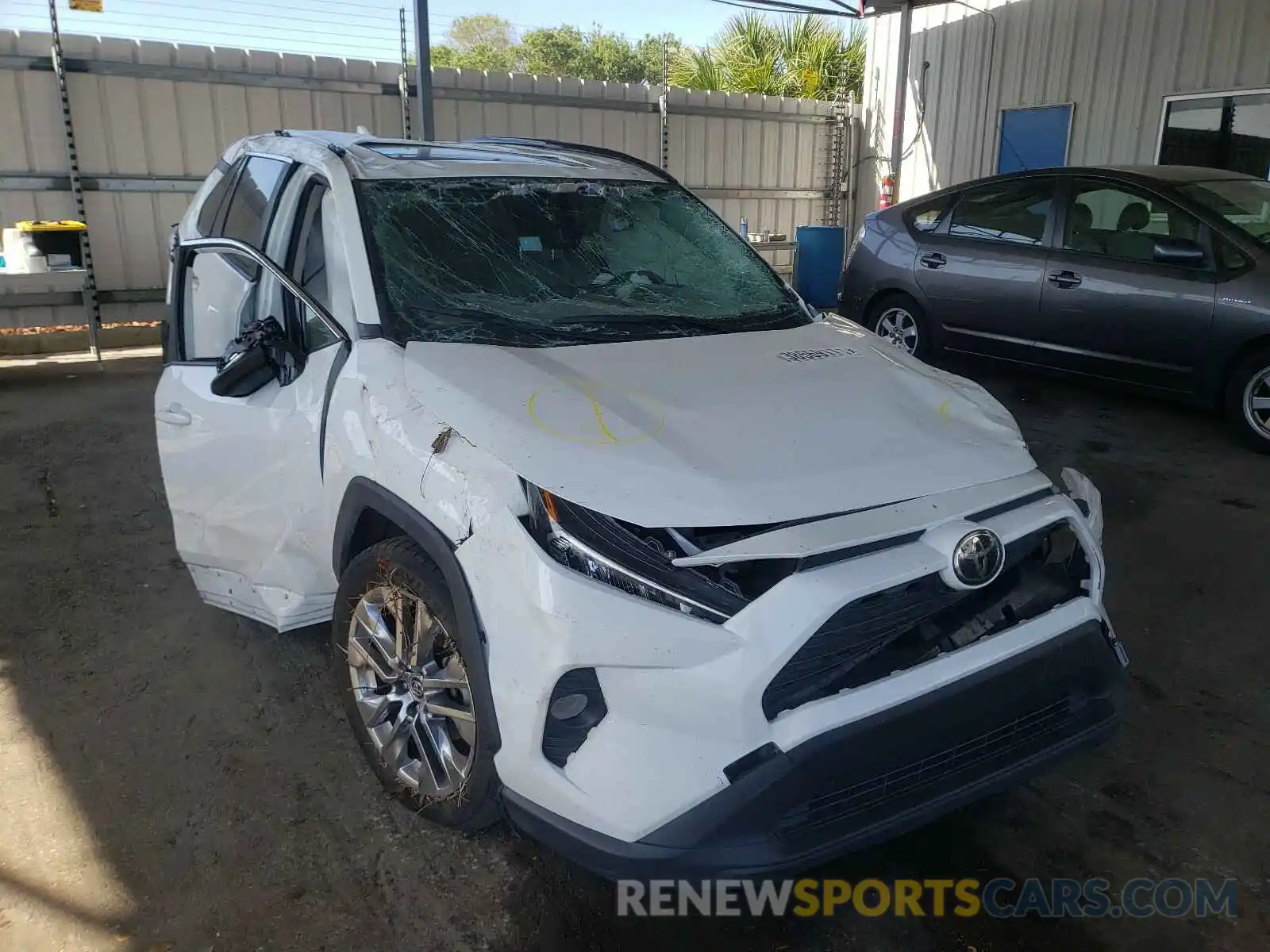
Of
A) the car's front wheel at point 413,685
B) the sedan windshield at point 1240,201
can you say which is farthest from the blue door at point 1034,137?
the car's front wheel at point 413,685

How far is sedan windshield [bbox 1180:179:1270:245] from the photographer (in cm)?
600

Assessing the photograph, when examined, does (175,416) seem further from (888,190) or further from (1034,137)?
(888,190)

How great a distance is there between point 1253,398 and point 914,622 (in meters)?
4.87

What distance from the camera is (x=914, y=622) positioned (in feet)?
7.09

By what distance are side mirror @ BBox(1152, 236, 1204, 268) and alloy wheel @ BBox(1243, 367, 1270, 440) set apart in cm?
77

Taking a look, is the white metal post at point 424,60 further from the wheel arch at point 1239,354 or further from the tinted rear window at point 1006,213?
the wheel arch at point 1239,354

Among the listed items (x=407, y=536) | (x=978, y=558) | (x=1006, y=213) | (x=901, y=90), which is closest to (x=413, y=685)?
(x=407, y=536)

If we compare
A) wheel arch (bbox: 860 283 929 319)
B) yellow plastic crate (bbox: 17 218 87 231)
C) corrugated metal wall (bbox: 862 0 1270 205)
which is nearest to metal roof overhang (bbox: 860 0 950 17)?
corrugated metal wall (bbox: 862 0 1270 205)

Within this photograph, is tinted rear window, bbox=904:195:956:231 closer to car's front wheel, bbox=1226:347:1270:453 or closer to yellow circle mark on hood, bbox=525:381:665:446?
car's front wheel, bbox=1226:347:1270:453

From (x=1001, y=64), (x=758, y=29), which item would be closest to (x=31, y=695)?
(x=1001, y=64)

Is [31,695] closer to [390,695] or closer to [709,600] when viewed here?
[390,695]

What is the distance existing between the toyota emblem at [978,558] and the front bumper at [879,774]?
0.68ft

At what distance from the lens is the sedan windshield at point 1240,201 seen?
6.00m

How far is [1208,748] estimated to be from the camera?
9.91 ft
